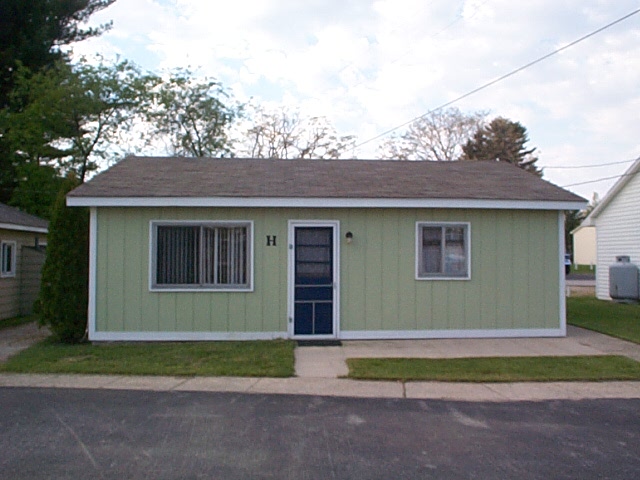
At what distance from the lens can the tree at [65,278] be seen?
11.3 m

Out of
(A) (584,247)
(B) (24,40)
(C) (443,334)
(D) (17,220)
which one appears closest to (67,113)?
(B) (24,40)

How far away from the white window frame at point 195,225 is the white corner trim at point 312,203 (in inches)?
14.4

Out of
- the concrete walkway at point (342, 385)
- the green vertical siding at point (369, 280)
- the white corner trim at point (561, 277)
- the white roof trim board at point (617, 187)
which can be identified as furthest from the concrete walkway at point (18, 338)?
the white roof trim board at point (617, 187)

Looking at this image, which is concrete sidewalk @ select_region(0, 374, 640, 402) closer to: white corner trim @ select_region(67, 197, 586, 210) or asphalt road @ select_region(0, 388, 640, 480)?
asphalt road @ select_region(0, 388, 640, 480)

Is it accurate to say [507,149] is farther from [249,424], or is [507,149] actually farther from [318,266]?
[249,424]

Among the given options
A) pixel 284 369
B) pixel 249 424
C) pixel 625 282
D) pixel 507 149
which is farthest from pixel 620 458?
pixel 507 149

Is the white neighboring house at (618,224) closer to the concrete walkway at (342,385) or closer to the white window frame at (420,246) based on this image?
the white window frame at (420,246)

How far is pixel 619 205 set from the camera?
2067 centimetres

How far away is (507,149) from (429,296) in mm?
45997

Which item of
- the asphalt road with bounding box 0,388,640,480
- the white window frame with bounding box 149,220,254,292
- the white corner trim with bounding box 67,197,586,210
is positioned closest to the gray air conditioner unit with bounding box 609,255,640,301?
the white corner trim with bounding box 67,197,586,210

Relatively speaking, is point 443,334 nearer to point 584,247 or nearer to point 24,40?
point 24,40

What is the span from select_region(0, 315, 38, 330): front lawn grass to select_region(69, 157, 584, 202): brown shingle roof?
15.5ft

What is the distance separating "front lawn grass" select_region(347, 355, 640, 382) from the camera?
28.4ft

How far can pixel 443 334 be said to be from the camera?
38.9 feet
